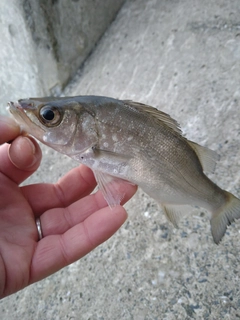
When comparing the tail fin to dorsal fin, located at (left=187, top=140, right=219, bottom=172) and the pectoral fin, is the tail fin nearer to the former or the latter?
dorsal fin, located at (left=187, top=140, right=219, bottom=172)

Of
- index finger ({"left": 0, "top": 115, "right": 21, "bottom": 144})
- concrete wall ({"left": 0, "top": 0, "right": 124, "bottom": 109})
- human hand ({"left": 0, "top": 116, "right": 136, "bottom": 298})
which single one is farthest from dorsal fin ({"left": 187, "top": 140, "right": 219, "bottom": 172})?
concrete wall ({"left": 0, "top": 0, "right": 124, "bottom": 109})

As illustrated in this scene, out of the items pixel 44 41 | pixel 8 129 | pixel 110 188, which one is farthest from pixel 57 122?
pixel 44 41

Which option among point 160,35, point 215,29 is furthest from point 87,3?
point 215,29

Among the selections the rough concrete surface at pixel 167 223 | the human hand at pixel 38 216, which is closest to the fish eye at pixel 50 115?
the human hand at pixel 38 216

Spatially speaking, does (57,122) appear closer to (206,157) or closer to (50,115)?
(50,115)

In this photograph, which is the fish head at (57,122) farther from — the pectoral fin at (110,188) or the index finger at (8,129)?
the pectoral fin at (110,188)

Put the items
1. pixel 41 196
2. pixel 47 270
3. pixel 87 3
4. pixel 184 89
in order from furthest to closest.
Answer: pixel 87 3
pixel 184 89
pixel 41 196
pixel 47 270

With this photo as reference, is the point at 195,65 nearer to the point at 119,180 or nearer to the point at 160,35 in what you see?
the point at 160,35
